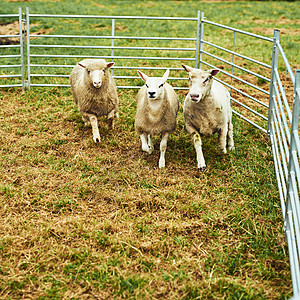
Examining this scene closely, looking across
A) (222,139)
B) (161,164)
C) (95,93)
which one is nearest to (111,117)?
(95,93)

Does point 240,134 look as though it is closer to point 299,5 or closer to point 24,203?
point 24,203

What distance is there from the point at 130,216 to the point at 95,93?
251cm

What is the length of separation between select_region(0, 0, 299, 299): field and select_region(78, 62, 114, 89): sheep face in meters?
0.91

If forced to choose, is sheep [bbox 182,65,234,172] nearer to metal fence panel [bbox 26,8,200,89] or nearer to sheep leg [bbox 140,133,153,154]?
sheep leg [bbox 140,133,153,154]

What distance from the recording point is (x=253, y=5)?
63.4ft

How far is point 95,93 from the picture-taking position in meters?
6.38

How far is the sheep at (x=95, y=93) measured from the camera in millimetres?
6164

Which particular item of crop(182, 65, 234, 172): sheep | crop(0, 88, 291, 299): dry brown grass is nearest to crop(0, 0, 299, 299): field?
crop(0, 88, 291, 299): dry brown grass

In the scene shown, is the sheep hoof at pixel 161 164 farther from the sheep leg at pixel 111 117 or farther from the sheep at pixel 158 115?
the sheep leg at pixel 111 117

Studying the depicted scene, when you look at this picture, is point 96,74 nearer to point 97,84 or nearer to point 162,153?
point 97,84

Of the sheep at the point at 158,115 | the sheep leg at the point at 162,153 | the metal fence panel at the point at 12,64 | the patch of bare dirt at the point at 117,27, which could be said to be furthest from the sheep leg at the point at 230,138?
the patch of bare dirt at the point at 117,27

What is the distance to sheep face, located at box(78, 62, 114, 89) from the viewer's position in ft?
19.6

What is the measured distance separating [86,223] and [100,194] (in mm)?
628

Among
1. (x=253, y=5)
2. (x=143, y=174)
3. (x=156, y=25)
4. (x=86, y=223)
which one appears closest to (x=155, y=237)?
(x=86, y=223)
